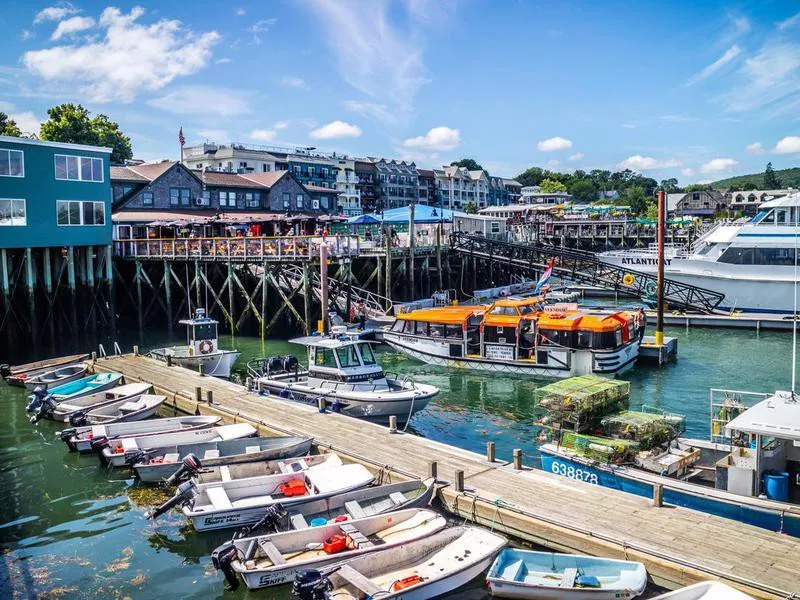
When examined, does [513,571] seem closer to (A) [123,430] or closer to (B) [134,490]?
(B) [134,490]

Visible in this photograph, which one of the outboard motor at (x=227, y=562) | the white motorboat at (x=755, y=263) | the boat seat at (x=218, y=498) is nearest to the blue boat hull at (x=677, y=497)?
the boat seat at (x=218, y=498)

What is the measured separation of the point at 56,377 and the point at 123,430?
27.8 ft

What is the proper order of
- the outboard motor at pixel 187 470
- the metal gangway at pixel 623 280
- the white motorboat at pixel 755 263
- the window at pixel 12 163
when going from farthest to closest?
the metal gangway at pixel 623 280, the white motorboat at pixel 755 263, the window at pixel 12 163, the outboard motor at pixel 187 470

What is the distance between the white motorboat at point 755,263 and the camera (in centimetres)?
4119

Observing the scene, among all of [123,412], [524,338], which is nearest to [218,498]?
[123,412]

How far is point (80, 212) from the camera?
126 ft

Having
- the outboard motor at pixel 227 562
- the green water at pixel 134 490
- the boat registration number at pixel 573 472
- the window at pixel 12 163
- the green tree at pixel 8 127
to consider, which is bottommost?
the green water at pixel 134 490

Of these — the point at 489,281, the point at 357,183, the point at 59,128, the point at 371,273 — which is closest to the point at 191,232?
the point at 371,273

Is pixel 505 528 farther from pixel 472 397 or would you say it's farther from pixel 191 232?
pixel 191 232

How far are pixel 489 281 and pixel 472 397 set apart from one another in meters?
→ 29.9

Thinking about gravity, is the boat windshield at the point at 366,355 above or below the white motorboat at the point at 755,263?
below

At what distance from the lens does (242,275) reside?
4062 centimetres

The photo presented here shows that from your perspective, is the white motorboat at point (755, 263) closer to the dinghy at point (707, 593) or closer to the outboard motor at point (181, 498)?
the dinghy at point (707, 593)

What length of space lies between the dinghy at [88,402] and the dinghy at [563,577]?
1420 centimetres
